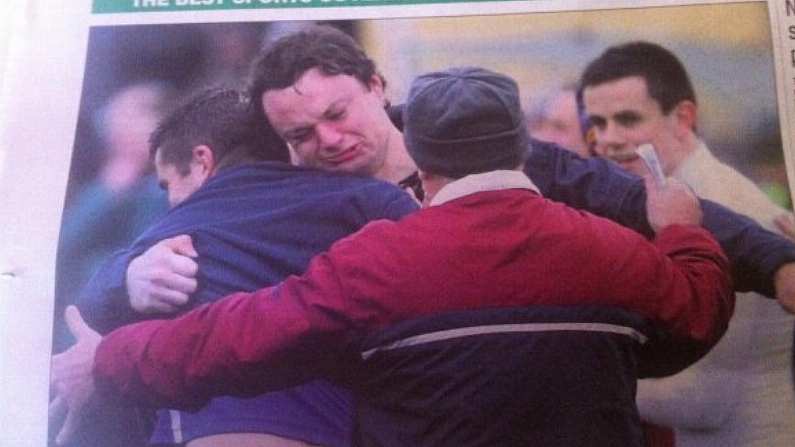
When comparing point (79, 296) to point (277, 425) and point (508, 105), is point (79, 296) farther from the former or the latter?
point (508, 105)

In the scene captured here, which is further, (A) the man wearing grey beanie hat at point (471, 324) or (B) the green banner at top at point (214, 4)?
(B) the green banner at top at point (214, 4)

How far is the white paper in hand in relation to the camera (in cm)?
47

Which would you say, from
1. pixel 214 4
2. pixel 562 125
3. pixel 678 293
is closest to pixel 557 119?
pixel 562 125

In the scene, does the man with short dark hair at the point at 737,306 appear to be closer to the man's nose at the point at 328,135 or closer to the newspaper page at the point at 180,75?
the newspaper page at the point at 180,75

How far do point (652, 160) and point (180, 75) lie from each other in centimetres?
28

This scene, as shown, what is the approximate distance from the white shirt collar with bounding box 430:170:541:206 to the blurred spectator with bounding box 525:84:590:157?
39 mm

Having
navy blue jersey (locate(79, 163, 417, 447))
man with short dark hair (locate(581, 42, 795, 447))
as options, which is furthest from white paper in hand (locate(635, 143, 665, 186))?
navy blue jersey (locate(79, 163, 417, 447))

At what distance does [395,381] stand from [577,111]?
0.61 ft

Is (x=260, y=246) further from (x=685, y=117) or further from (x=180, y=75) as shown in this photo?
(x=685, y=117)

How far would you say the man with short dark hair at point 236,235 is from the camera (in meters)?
0.44

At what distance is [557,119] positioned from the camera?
48 cm

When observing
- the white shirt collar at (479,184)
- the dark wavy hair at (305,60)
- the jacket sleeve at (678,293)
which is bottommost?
the jacket sleeve at (678,293)

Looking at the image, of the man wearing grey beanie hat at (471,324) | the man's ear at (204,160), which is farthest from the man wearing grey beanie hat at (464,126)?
the man's ear at (204,160)

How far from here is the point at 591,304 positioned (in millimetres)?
425
